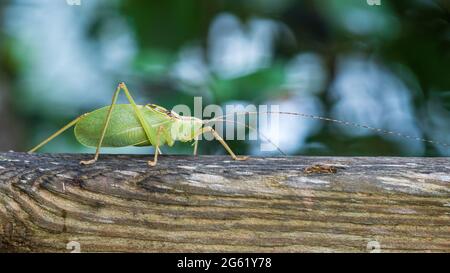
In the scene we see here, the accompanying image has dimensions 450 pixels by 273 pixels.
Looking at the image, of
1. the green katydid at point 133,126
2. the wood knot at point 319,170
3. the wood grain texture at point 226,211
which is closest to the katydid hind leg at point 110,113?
the green katydid at point 133,126

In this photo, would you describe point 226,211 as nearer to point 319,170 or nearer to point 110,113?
point 319,170

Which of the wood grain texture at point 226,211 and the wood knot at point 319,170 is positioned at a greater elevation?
the wood knot at point 319,170

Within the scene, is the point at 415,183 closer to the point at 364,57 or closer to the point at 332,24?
the point at 332,24

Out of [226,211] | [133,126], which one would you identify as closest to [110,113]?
[133,126]

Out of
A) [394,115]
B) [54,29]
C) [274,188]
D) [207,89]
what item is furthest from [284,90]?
[274,188]

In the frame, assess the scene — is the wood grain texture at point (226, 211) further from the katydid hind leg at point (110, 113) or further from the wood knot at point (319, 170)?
the katydid hind leg at point (110, 113)
